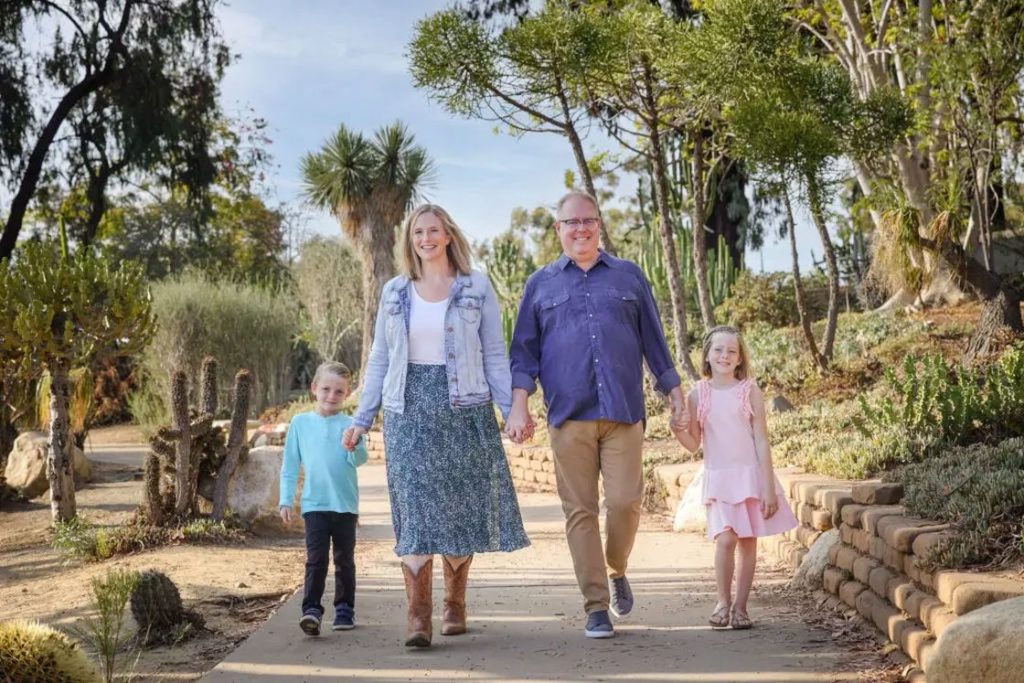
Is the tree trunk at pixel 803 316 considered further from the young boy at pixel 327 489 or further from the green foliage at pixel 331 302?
the green foliage at pixel 331 302

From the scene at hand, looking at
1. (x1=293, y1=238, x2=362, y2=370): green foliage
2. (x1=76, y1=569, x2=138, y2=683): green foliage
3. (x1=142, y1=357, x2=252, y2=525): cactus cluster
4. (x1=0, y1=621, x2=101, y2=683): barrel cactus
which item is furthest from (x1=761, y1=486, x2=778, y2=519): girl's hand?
(x1=293, y1=238, x2=362, y2=370): green foliage

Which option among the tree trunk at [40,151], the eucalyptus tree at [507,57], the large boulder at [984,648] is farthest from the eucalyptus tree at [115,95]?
the large boulder at [984,648]

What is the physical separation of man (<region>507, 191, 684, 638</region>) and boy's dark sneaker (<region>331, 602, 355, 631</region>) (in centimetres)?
114

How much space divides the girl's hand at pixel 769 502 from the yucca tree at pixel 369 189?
59.6 feet

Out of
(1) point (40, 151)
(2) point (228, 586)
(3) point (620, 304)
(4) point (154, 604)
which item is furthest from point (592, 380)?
(1) point (40, 151)

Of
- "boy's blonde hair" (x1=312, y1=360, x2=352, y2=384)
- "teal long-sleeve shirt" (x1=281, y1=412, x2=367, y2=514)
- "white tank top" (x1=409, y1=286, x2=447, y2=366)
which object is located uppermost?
"white tank top" (x1=409, y1=286, x2=447, y2=366)

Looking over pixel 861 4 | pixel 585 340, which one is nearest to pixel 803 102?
pixel 861 4

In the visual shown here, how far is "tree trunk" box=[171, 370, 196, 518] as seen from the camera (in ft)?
28.6

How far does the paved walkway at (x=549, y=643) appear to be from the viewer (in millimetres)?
4562

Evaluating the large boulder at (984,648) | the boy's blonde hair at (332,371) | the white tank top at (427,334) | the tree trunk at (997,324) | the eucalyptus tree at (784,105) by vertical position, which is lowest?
the large boulder at (984,648)

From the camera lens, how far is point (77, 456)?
547 inches

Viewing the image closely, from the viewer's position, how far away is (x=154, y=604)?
18.8 feet

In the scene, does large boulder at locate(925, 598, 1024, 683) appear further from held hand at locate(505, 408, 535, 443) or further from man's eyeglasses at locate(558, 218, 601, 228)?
man's eyeglasses at locate(558, 218, 601, 228)

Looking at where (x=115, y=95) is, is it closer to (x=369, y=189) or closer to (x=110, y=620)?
(x=369, y=189)
